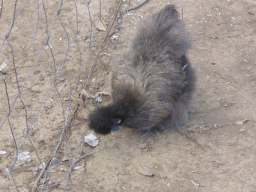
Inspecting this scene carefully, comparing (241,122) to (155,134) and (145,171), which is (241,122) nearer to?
(155,134)

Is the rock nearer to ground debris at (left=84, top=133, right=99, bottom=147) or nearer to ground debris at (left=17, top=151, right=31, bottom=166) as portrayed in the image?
ground debris at (left=84, top=133, right=99, bottom=147)

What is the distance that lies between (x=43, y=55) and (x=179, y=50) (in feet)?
8.75

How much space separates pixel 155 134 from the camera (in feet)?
13.3

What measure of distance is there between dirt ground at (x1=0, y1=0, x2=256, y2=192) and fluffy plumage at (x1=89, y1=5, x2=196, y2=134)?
0.41m

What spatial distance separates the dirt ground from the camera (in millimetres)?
3365

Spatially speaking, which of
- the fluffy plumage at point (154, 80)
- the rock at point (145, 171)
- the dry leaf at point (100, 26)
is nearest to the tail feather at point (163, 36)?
the fluffy plumage at point (154, 80)

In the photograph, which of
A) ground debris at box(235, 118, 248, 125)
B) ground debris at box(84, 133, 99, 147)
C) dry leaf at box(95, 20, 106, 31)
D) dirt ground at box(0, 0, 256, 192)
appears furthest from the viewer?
dry leaf at box(95, 20, 106, 31)

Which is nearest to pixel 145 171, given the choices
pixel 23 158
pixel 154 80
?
pixel 154 80

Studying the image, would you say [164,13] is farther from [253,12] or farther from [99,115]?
[253,12]

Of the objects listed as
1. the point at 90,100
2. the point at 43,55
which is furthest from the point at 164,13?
the point at 43,55

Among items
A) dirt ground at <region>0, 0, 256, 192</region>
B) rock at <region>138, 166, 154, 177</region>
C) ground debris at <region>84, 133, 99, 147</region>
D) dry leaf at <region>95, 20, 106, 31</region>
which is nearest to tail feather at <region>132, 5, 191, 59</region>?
dirt ground at <region>0, 0, 256, 192</region>

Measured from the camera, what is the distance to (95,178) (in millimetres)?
3344

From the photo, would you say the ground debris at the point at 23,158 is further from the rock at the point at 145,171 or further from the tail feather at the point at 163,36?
the tail feather at the point at 163,36

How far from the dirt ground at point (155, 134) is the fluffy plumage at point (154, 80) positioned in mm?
409
